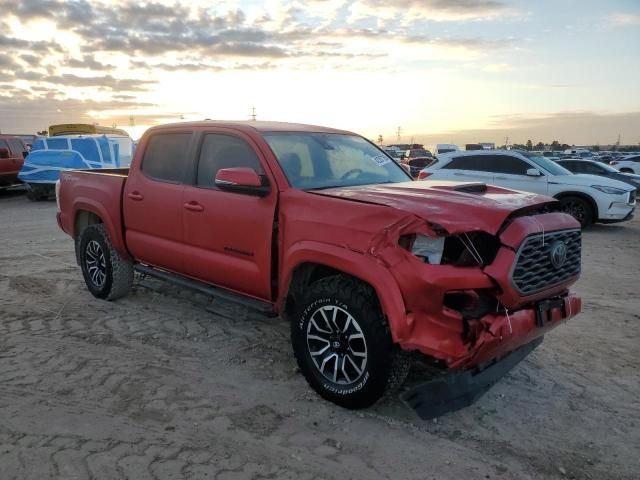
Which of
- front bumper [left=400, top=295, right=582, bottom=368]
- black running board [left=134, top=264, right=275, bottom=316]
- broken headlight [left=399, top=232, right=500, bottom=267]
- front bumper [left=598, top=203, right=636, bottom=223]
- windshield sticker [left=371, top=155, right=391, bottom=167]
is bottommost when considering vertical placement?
front bumper [left=598, top=203, right=636, bottom=223]

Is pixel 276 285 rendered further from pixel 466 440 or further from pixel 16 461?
pixel 16 461

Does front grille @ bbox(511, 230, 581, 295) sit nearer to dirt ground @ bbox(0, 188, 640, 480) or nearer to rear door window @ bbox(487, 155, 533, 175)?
dirt ground @ bbox(0, 188, 640, 480)

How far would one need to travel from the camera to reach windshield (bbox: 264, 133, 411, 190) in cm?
427

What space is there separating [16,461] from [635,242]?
10.6 meters

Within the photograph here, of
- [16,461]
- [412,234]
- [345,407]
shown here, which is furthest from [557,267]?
[16,461]

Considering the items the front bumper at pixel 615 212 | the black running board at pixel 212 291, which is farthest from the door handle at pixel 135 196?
the front bumper at pixel 615 212

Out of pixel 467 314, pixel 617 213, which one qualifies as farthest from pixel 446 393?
pixel 617 213

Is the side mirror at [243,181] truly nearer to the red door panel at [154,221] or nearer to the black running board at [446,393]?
the red door panel at [154,221]

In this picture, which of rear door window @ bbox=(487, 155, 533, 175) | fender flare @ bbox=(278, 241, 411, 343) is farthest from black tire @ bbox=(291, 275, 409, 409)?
rear door window @ bbox=(487, 155, 533, 175)

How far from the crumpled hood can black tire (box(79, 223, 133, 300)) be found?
116 inches

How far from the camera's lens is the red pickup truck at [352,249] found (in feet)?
10.3

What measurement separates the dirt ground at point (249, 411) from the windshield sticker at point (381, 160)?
179 cm

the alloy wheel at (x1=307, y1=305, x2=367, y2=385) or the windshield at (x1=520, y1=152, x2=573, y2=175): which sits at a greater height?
the windshield at (x1=520, y1=152, x2=573, y2=175)

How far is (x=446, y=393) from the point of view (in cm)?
327
